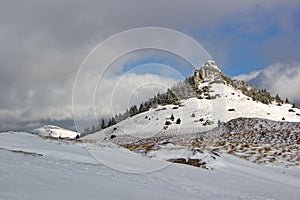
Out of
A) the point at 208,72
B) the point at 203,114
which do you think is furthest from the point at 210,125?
the point at 208,72

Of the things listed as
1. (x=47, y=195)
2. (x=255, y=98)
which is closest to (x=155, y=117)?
(x=255, y=98)

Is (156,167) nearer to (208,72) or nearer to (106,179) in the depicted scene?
(106,179)

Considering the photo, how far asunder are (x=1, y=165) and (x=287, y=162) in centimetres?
1949

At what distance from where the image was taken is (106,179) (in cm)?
1011

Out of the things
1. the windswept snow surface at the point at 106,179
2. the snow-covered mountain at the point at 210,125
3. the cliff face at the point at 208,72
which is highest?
the cliff face at the point at 208,72

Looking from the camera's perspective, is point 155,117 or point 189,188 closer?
point 189,188

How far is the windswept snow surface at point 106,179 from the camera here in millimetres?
7566

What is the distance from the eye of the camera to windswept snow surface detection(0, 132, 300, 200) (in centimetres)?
757

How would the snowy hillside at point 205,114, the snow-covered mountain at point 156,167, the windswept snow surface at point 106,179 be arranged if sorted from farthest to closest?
the snowy hillside at point 205,114 → the snow-covered mountain at point 156,167 → the windswept snow surface at point 106,179

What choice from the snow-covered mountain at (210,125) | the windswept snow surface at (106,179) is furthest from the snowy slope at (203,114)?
the windswept snow surface at (106,179)

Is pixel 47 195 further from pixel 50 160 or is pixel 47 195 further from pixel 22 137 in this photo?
pixel 22 137

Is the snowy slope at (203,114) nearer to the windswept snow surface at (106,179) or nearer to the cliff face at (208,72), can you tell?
the cliff face at (208,72)

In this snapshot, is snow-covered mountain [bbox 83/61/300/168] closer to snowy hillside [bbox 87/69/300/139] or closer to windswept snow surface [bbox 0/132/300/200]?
snowy hillside [bbox 87/69/300/139]

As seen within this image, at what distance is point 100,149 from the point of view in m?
16.8
